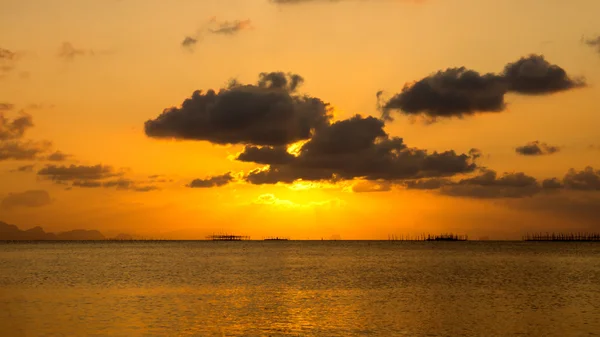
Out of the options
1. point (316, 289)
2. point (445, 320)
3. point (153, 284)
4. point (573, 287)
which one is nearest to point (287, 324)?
point (445, 320)

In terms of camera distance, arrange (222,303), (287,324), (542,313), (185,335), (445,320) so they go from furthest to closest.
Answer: (222,303) < (542,313) < (445,320) < (287,324) < (185,335)

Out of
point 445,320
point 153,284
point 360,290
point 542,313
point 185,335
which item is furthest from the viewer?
point 153,284

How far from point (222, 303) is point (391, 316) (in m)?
18.4

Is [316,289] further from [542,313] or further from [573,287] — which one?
[573,287]

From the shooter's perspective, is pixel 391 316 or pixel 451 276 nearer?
pixel 391 316

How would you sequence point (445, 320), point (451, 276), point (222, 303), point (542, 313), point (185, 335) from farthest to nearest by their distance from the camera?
1. point (451, 276)
2. point (222, 303)
3. point (542, 313)
4. point (445, 320)
5. point (185, 335)

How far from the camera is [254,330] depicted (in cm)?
5025

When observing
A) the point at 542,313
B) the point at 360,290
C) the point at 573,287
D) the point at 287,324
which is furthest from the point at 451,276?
the point at 287,324

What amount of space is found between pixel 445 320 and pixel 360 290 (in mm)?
26262

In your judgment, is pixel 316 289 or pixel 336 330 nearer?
pixel 336 330

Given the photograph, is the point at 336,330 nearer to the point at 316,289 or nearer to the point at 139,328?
the point at 139,328

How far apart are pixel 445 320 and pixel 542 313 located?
36.3ft

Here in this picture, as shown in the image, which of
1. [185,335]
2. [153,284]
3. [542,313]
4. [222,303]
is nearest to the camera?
[185,335]

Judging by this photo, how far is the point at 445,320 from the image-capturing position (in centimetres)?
5644
